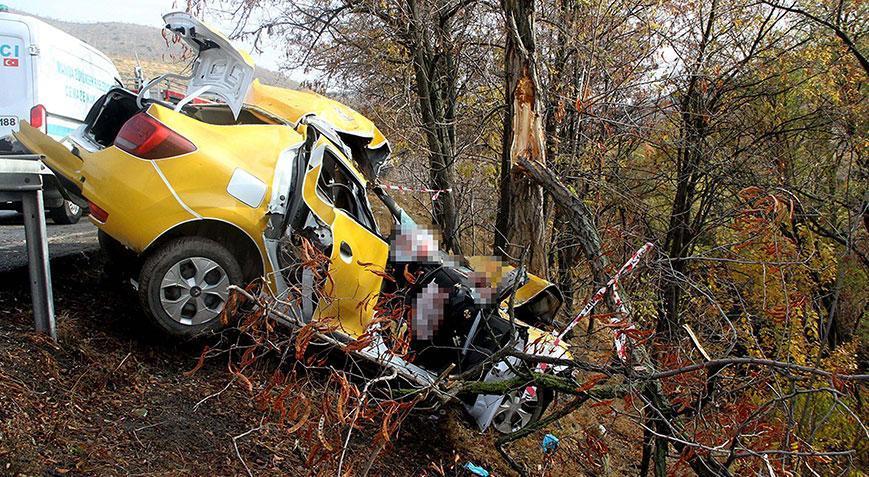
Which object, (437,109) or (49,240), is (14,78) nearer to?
(49,240)

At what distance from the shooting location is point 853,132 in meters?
12.6

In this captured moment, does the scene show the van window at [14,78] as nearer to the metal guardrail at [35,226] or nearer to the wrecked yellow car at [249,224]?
the wrecked yellow car at [249,224]

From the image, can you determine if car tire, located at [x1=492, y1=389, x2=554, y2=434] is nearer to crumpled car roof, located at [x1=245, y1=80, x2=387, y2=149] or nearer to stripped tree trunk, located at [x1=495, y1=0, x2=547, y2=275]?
stripped tree trunk, located at [x1=495, y1=0, x2=547, y2=275]

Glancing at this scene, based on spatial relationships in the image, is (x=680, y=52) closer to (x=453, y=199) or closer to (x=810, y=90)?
(x=810, y=90)

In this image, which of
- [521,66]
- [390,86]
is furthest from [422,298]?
[390,86]

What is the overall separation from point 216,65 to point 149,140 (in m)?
0.99

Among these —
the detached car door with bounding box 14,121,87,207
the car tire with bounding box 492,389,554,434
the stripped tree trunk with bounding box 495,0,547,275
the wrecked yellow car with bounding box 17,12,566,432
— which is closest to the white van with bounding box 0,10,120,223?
the detached car door with bounding box 14,121,87,207

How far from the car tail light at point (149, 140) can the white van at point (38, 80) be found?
288 cm

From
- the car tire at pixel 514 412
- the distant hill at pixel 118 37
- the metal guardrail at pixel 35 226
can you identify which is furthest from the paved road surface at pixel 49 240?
the distant hill at pixel 118 37

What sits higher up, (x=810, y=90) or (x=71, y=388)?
(x=810, y=90)

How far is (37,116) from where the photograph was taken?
7.69 m

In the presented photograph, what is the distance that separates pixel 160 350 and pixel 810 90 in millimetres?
13030

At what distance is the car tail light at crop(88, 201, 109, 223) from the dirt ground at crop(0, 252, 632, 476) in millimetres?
835

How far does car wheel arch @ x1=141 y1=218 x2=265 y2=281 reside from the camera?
4.49m
